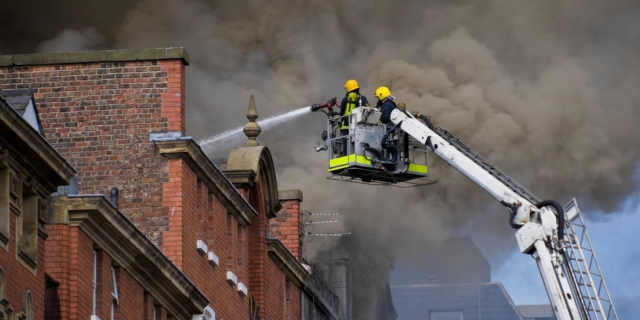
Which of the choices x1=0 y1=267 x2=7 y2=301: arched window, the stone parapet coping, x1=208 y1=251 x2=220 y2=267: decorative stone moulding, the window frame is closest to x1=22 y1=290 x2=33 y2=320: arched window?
x1=0 y1=267 x2=7 y2=301: arched window

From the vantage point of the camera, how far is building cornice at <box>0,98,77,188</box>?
20812 mm

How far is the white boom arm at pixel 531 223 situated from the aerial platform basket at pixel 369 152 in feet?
2.18

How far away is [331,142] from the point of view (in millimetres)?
35375

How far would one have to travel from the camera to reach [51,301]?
23.1 meters

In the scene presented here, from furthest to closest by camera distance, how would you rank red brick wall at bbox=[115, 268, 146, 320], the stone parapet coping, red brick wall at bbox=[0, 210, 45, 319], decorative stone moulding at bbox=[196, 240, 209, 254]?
the stone parapet coping < decorative stone moulding at bbox=[196, 240, 209, 254] < red brick wall at bbox=[115, 268, 146, 320] < red brick wall at bbox=[0, 210, 45, 319]

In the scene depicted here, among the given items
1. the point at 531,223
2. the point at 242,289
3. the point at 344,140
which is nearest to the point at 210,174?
the point at 242,289

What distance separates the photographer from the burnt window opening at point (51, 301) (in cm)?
2311

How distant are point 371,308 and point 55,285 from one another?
103ft

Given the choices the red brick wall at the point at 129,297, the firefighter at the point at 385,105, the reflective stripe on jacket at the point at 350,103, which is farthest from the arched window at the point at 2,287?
the reflective stripe on jacket at the point at 350,103

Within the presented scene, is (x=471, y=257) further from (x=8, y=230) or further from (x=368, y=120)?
(x=8, y=230)

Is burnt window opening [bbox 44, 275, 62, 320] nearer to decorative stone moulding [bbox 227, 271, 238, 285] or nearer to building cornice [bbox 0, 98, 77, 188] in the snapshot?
building cornice [bbox 0, 98, 77, 188]

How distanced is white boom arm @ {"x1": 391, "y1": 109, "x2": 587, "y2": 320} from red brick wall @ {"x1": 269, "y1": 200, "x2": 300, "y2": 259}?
7.07 m

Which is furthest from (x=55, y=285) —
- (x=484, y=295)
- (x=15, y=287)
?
(x=484, y=295)

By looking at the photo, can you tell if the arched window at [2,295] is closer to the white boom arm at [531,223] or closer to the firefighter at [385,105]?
the white boom arm at [531,223]
